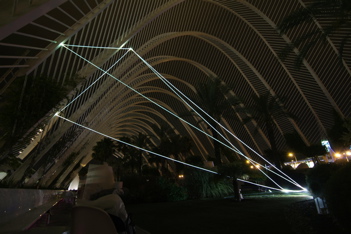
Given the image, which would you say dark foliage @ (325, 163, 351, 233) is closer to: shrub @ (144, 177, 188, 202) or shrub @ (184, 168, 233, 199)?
shrub @ (184, 168, 233, 199)

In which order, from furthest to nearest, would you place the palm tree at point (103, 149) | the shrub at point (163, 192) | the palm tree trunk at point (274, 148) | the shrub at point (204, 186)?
the palm tree at point (103, 149), the palm tree trunk at point (274, 148), the shrub at point (163, 192), the shrub at point (204, 186)

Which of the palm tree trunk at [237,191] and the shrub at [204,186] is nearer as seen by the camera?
the palm tree trunk at [237,191]

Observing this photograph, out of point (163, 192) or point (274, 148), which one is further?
point (274, 148)

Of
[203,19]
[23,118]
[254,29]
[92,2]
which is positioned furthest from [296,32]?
[23,118]

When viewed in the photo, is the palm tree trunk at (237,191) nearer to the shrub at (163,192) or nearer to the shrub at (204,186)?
the shrub at (204,186)

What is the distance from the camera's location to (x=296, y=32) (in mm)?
21594

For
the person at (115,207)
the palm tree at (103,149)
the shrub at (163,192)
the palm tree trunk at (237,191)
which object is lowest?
the person at (115,207)

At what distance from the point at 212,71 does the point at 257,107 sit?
10.9m

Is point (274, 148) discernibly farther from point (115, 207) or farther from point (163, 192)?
point (115, 207)

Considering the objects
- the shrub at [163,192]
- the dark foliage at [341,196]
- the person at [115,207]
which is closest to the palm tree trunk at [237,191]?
the shrub at [163,192]

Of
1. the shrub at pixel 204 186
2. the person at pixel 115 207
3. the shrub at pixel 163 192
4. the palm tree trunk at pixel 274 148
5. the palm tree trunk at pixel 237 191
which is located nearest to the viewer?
the person at pixel 115 207

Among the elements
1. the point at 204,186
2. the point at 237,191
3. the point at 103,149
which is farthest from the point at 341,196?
the point at 103,149

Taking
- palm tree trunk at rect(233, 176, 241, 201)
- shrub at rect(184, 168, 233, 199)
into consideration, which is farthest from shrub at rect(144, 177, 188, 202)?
palm tree trunk at rect(233, 176, 241, 201)

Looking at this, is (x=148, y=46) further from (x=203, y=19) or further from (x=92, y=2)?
(x=92, y=2)
